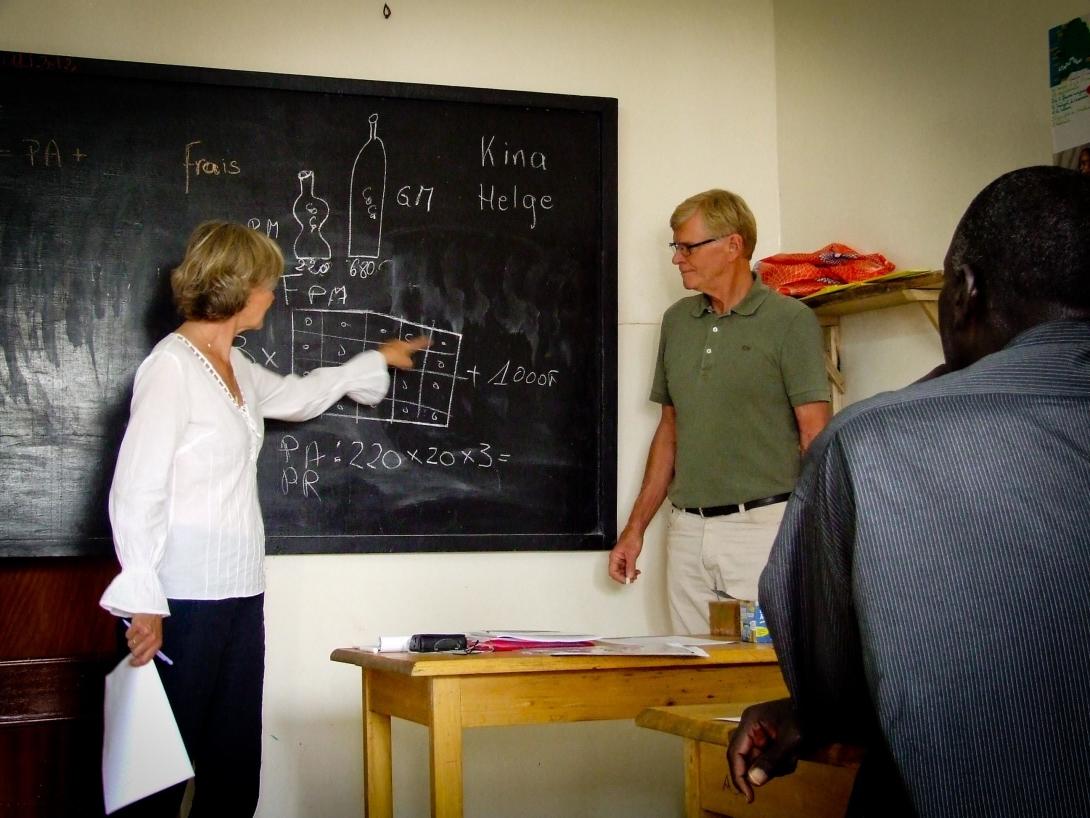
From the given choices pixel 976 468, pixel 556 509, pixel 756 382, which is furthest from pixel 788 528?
pixel 556 509

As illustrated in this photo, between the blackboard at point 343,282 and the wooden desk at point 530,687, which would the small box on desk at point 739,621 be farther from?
the blackboard at point 343,282

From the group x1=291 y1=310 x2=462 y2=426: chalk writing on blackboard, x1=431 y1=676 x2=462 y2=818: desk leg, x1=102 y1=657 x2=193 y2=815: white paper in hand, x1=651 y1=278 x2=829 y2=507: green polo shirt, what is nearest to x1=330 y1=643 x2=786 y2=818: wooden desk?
x1=431 y1=676 x2=462 y2=818: desk leg

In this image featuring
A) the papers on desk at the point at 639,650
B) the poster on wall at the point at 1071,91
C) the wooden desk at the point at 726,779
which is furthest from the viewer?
the poster on wall at the point at 1071,91

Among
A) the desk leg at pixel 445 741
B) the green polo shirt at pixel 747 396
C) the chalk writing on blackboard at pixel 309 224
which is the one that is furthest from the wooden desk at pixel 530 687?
the chalk writing on blackboard at pixel 309 224

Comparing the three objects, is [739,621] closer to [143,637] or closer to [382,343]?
[143,637]

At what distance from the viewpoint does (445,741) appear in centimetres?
220

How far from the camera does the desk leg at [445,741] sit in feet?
7.18

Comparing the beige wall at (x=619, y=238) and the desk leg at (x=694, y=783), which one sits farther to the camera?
the beige wall at (x=619, y=238)

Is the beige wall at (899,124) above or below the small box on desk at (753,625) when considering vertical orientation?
above

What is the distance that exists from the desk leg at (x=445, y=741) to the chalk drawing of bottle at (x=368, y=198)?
1.70 metres

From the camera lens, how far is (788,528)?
1.16 m

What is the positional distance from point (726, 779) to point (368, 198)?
7.09 feet

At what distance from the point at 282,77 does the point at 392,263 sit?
62 centimetres

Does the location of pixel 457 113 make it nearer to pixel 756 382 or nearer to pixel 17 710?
pixel 756 382
